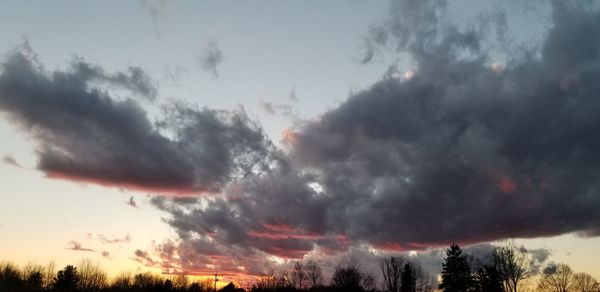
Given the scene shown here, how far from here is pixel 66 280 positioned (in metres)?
110

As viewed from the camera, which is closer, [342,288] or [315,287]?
[342,288]

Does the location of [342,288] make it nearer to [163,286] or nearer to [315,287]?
[315,287]

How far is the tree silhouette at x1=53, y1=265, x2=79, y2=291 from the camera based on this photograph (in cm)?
10950

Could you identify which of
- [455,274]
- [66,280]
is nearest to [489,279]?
[455,274]

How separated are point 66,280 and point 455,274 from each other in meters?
91.0

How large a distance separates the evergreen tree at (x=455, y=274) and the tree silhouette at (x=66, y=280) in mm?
87106

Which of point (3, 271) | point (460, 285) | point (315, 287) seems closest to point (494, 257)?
point (460, 285)

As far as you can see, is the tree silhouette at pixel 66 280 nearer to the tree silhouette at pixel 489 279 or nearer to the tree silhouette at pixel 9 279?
the tree silhouette at pixel 9 279

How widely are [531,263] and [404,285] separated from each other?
38474 mm

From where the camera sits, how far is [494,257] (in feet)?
356

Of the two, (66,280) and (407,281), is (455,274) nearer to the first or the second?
(407,281)

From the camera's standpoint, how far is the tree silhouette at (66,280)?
359 ft

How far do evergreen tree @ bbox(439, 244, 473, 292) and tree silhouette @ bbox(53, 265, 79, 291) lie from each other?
286 ft

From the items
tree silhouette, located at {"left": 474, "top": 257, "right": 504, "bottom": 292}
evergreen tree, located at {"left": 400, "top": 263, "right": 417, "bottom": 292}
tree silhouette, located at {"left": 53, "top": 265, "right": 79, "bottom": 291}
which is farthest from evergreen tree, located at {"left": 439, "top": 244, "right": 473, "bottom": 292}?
tree silhouette, located at {"left": 53, "top": 265, "right": 79, "bottom": 291}
